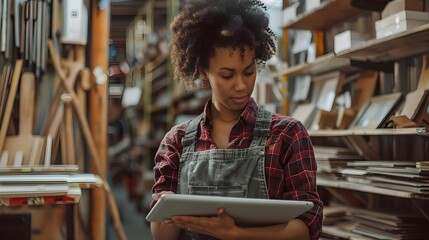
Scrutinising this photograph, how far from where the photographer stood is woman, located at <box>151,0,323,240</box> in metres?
1.40

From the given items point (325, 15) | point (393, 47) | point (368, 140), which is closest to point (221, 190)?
point (393, 47)

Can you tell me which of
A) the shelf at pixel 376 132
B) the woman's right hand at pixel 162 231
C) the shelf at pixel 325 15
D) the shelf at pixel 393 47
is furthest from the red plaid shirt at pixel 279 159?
the shelf at pixel 325 15

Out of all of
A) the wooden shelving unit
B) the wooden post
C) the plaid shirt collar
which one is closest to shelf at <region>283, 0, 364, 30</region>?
the wooden shelving unit

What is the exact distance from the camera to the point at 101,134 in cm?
286

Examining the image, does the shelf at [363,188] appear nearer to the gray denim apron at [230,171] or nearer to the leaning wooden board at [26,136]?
the gray denim apron at [230,171]

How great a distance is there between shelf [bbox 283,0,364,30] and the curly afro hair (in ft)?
4.35

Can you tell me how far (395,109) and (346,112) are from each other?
37 centimetres

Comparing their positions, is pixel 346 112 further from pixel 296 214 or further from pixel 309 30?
pixel 296 214

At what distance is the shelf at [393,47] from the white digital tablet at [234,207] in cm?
113

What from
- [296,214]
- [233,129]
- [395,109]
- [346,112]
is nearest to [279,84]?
[346,112]

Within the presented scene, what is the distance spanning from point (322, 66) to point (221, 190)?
5.56 feet

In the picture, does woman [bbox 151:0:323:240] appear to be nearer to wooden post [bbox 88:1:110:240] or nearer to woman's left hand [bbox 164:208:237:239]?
woman's left hand [bbox 164:208:237:239]

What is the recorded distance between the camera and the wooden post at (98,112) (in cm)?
284

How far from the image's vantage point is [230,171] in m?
1.50
